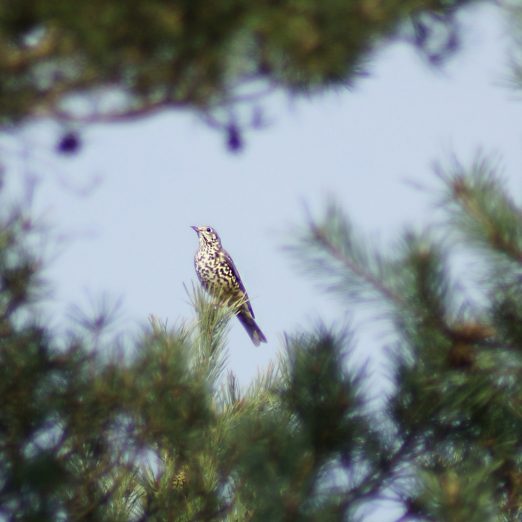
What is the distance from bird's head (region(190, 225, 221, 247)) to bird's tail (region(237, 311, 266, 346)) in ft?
4.27

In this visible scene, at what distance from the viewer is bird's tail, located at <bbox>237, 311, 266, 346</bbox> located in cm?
1049

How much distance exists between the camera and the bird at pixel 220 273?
34.6 feet

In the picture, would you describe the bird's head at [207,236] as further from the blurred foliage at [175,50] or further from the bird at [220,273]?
the blurred foliage at [175,50]

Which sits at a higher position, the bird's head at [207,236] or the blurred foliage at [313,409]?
the bird's head at [207,236]

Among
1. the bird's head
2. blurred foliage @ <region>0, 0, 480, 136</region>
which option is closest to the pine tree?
blurred foliage @ <region>0, 0, 480, 136</region>

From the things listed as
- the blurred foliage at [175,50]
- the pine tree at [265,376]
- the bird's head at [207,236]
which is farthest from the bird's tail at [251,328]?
the blurred foliage at [175,50]

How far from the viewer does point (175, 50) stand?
3395 mm

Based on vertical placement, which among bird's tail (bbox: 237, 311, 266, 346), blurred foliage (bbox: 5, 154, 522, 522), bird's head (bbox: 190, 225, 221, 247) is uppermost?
bird's head (bbox: 190, 225, 221, 247)

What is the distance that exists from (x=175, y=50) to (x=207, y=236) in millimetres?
8590

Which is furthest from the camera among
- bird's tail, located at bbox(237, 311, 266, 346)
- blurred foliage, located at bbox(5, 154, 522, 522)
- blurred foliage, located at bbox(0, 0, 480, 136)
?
bird's tail, located at bbox(237, 311, 266, 346)

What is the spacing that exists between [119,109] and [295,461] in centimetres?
145

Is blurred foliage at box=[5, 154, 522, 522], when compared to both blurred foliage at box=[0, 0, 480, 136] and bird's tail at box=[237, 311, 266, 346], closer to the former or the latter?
blurred foliage at box=[0, 0, 480, 136]

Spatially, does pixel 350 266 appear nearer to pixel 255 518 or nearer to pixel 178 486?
pixel 255 518

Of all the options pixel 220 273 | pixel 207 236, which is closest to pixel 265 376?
pixel 220 273
